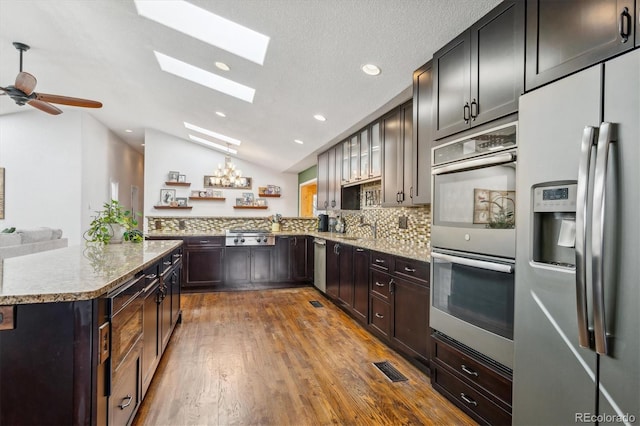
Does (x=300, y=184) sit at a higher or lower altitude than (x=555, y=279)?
higher

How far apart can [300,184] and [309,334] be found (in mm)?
5918

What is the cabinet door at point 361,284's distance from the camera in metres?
3.32

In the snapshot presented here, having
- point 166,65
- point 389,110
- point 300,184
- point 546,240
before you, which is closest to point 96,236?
point 166,65

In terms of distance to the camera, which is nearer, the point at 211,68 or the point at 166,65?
the point at 211,68

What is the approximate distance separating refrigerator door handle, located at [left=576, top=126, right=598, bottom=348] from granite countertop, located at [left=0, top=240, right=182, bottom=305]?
5.80ft

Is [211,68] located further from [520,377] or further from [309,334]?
[520,377]

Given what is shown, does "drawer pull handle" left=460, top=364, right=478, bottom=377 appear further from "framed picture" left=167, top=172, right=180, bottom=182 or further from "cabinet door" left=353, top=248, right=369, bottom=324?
"framed picture" left=167, top=172, right=180, bottom=182

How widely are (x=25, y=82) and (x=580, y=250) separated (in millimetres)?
4431

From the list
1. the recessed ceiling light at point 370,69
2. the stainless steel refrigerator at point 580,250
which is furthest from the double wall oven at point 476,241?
the recessed ceiling light at point 370,69

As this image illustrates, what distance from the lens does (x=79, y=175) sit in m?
6.61

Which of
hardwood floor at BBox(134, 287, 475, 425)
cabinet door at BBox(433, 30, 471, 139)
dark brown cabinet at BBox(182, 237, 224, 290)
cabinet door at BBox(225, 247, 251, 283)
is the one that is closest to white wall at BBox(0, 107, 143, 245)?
dark brown cabinet at BBox(182, 237, 224, 290)

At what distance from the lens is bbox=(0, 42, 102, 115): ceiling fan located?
3.09 metres

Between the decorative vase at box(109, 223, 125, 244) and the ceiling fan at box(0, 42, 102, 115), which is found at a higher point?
the ceiling fan at box(0, 42, 102, 115)

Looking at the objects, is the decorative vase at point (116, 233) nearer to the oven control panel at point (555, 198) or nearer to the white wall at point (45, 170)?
the oven control panel at point (555, 198)
